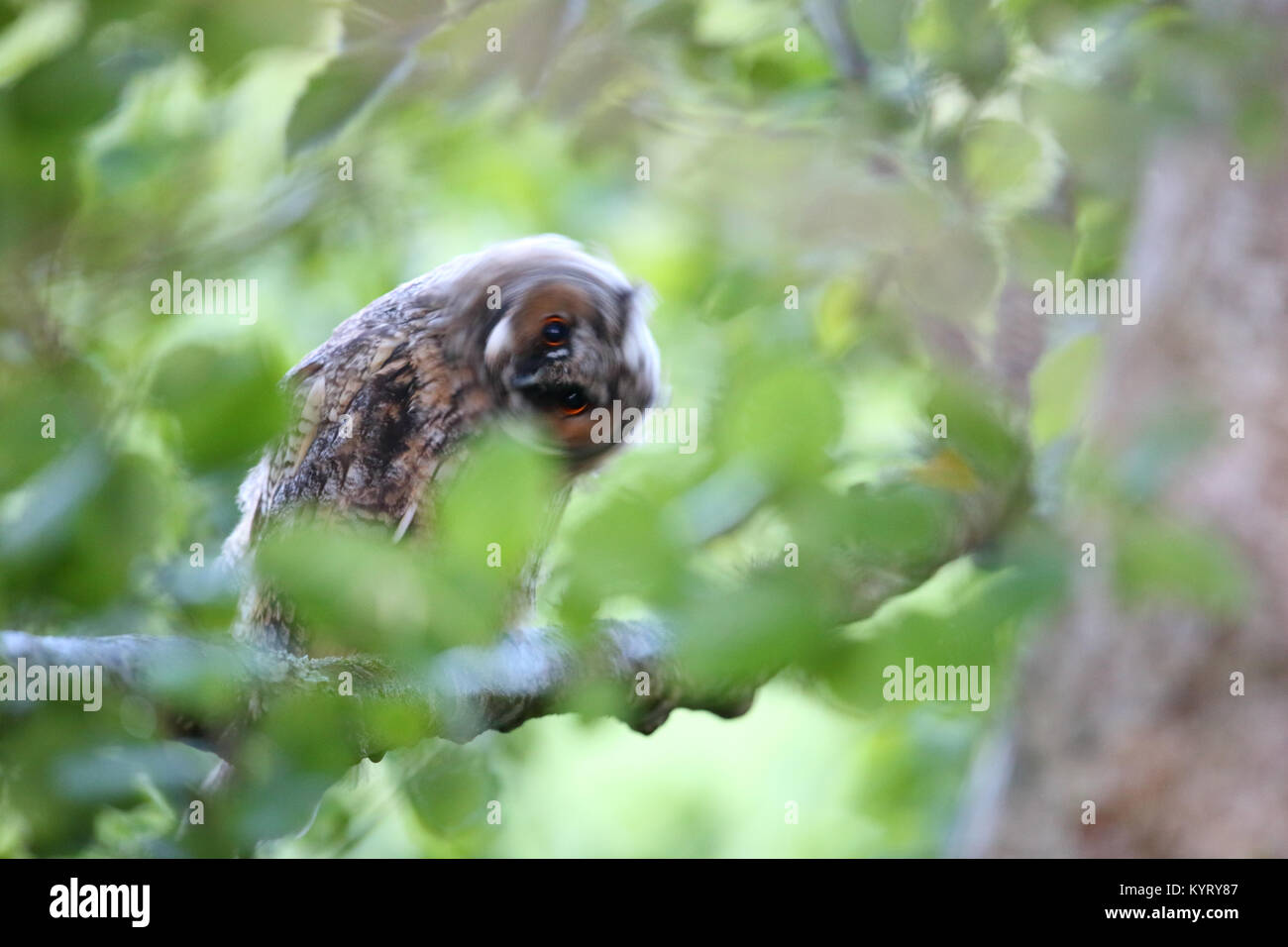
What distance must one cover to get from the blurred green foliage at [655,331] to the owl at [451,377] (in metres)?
0.11

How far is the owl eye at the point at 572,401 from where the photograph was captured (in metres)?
1.10

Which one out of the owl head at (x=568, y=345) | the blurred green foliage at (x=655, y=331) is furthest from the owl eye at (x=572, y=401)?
the blurred green foliage at (x=655, y=331)

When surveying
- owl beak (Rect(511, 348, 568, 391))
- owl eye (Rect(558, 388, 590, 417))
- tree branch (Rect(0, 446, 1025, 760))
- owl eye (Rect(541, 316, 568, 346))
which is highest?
owl eye (Rect(541, 316, 568, 346))

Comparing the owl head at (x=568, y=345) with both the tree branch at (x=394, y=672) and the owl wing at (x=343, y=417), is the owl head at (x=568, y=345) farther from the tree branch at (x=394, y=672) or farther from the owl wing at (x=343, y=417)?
the tree branch at (x=394, y=672)

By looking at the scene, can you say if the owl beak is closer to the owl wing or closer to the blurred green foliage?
the blurred green foliage

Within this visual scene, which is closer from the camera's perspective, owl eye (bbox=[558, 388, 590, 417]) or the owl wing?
owl eye (bbox=[558, 388, 590, 417])

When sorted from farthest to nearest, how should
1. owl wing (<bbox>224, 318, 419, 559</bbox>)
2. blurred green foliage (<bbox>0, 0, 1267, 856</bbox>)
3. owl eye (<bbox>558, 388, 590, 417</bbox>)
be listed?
owl wing (<bbox>224, 318, 419, 559</bbox>) → owl eye (<bbox>558, 388, 590, 417</bbox>) → blurred green foliage (<bbox>0, 0, 1267, 856</bbox>)

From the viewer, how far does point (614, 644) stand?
0.73 meters

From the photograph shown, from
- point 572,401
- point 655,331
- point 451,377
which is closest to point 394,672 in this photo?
point 572,401

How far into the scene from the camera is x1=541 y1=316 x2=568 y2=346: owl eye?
1134 millimetres

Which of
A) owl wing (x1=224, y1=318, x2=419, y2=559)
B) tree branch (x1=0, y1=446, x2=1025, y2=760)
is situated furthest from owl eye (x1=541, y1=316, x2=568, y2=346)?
tree branch (x1=0, y1=446, x2=1025, y2=760)

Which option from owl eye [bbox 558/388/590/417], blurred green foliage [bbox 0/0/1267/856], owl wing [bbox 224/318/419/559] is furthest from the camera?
owl wing [bbox 224/318/419/559]

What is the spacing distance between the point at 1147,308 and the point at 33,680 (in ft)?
4.82
